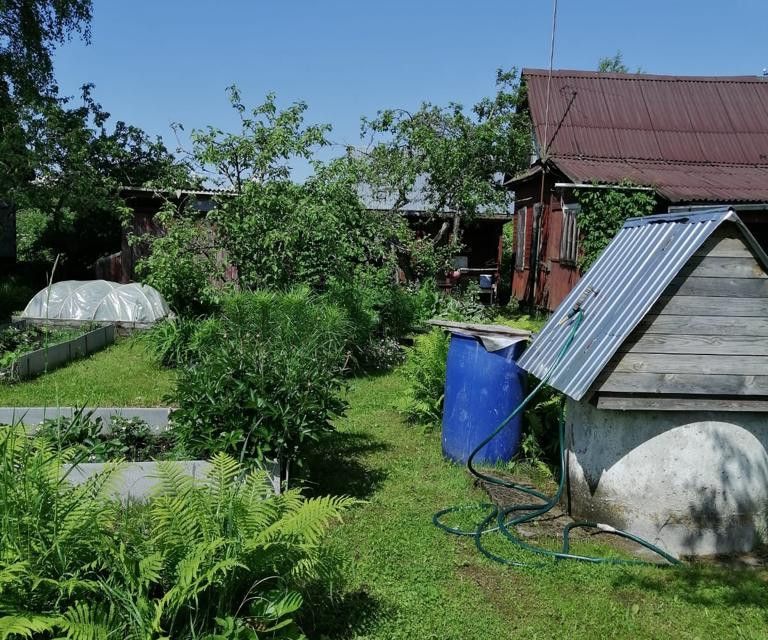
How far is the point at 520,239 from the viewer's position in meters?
19.9

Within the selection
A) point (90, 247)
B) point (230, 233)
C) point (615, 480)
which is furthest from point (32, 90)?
point (615, 480)

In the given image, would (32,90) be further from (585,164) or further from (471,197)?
(585,164)

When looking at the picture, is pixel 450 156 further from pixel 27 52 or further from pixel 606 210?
pixel 27 52

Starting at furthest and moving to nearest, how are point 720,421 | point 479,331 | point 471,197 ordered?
point 471,197
point 479,331
point 720,421

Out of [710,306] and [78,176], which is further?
[78,176]

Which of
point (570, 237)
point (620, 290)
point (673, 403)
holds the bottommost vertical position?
point (673, 403)

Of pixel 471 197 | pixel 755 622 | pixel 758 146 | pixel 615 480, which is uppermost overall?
pixel 758 146

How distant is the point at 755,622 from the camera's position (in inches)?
157

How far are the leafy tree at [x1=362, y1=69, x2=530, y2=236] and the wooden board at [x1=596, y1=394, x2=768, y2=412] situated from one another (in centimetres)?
992

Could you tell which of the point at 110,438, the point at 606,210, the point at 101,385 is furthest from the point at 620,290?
the point at 606,210

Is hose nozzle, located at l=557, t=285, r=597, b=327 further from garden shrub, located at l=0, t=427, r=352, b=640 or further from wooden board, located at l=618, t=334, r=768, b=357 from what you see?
garden shrub, located at l=0, t=427, r=352, b=640

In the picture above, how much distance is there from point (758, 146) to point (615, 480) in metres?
14.5

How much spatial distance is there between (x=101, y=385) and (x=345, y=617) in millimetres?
6234

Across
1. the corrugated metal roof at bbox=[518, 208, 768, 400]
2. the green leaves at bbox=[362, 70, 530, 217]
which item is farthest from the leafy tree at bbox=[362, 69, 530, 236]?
the corrugated metal roof at bbox=[518, 208, 768, 400]
